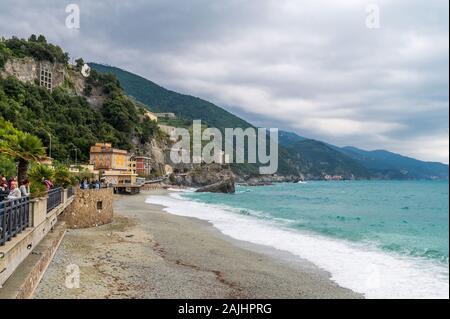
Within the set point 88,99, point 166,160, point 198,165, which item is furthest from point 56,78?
point 198,165

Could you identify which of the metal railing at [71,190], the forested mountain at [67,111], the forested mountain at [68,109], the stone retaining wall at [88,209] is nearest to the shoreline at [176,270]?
the stone retaining wall at [88,209]

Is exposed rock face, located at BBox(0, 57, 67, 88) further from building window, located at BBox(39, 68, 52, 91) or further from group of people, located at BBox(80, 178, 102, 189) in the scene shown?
group of people, located at BBox(80, 178, 102, 189)

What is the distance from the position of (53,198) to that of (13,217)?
8638 millimetres

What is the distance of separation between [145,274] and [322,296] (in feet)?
19.9

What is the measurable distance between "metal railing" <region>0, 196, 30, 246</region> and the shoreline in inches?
75.9

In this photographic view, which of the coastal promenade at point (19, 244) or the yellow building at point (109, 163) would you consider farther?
the yellow building at point (109, 163)

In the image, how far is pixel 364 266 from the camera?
1686 centimetres

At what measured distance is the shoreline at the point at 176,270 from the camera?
12.0 m

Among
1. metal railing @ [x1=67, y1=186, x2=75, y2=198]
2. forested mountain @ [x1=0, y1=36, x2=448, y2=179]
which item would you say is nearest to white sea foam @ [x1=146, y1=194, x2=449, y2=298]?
metal railing @ [x1=67, y1=186, x2=75, y2=198]

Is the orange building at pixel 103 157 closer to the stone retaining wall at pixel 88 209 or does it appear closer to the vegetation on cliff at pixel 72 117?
the vegetation on cliff at pixel 72 117

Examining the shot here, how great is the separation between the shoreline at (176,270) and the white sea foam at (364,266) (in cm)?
85

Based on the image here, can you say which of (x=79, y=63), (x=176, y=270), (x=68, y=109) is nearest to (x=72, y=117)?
(x=68, y=109)

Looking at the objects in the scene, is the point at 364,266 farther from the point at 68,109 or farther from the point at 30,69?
the point at 30,69

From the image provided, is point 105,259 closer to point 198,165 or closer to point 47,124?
point 47,124
